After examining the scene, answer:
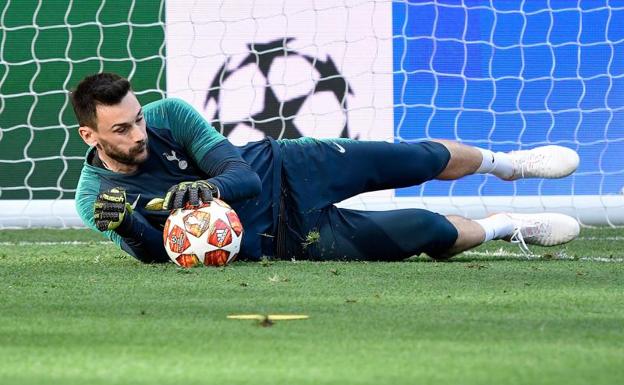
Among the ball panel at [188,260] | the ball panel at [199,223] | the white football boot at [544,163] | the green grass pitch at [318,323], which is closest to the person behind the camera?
the green grass pitch at [318,323]

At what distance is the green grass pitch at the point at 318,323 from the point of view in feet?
8.69

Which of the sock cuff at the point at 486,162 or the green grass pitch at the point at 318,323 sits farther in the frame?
the sock cuff at the point at 486,162

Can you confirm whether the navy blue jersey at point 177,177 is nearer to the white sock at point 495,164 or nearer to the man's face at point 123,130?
the man's face at point 123,130

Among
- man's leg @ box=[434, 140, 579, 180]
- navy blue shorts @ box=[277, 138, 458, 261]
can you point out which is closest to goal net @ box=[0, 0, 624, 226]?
man's leg @ box=[434, 140, 579, 180]

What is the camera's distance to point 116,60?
321 inches

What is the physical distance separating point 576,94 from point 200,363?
5.66 meters

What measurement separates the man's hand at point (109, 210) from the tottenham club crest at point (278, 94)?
128 inches

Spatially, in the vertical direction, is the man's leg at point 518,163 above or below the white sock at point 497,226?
above

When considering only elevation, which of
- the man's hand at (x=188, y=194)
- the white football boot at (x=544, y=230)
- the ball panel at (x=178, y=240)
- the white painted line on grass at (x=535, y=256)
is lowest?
the white painted line on grass at (x=535, y=256)

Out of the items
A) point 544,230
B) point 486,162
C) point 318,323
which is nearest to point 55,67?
point 486,162

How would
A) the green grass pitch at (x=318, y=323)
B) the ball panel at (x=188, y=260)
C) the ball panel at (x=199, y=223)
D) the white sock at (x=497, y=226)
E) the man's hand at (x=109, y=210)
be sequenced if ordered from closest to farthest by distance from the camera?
the green grass pitch at (x=318, y=323) → the man's hand at (x=109, y=210) → the ball panel at (x=199, y=223) → the ball panel at (x=188, y=260) → the white sock at (x=497, y=226)

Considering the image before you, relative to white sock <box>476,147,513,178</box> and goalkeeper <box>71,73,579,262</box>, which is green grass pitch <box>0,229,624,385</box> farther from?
white sock <box>476,147,513,178</box>

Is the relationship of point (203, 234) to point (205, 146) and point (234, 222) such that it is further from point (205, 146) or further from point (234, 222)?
point (205, 146)

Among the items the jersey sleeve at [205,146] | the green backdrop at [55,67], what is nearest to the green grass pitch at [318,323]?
the jersey sleeve at [205,146]
